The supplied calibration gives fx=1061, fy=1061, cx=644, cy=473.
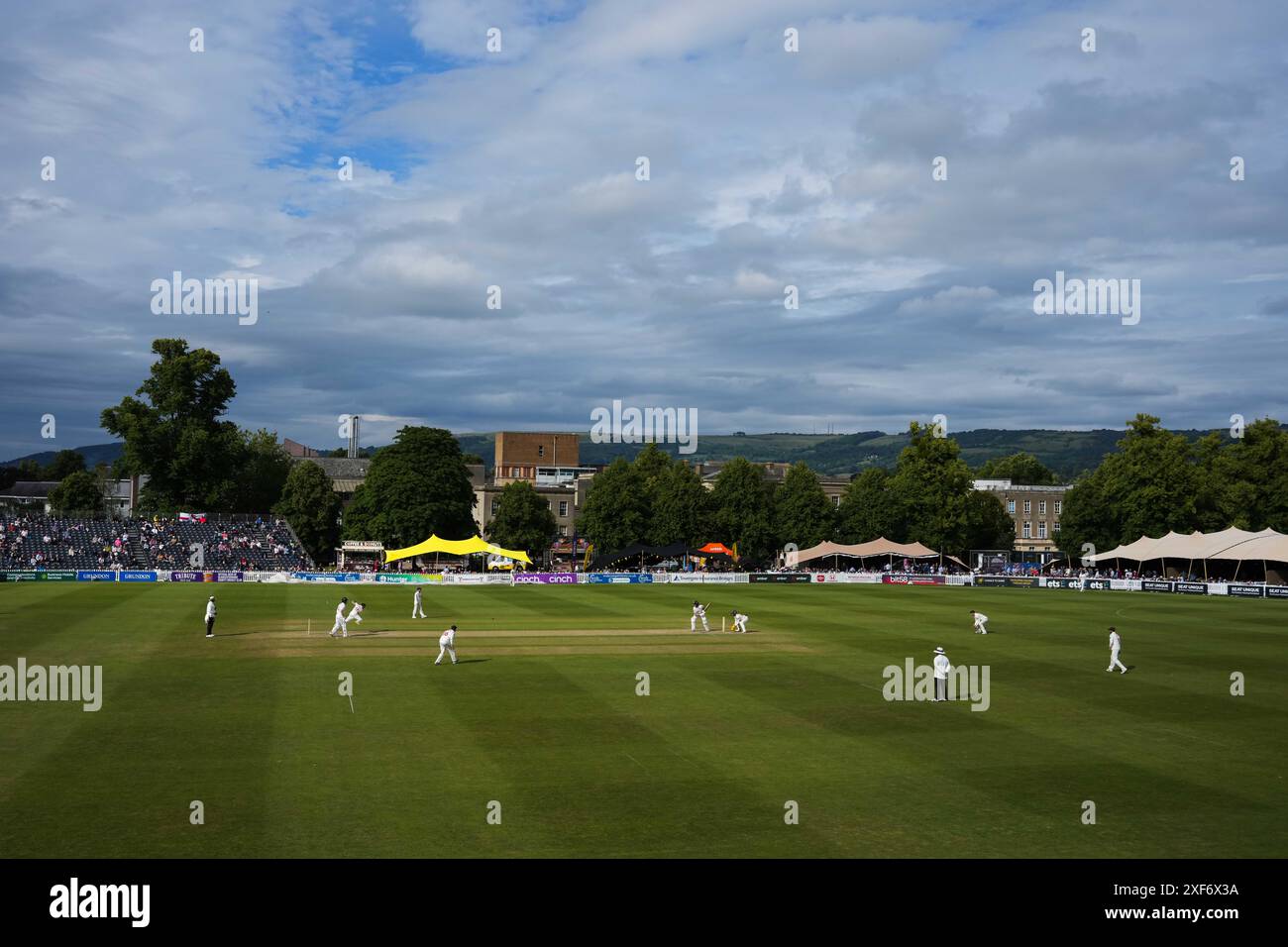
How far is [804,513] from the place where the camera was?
109812mm

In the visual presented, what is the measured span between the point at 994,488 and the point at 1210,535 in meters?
65.9

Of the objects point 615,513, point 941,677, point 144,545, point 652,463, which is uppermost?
point 652,463

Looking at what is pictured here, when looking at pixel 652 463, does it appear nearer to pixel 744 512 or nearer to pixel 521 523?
pixel 744 512

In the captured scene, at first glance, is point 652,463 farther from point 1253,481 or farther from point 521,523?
point 1253,481

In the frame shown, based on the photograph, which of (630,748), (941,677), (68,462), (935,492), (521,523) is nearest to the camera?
(630,748)

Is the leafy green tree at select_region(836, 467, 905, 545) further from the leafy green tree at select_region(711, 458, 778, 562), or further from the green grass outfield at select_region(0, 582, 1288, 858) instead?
the green grass outfield at select_region(0, 582, 1288, 858)

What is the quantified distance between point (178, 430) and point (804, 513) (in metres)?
60.7

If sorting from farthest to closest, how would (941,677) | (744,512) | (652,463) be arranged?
(652,463)
(744,512)
(941,677)

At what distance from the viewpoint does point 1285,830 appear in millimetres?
16062

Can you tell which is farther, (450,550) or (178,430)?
(178,430)

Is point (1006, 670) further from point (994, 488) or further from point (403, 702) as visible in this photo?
point (994, 488)

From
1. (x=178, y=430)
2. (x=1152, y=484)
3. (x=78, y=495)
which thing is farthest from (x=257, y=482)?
(x=1152, y=484)

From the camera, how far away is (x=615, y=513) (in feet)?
362

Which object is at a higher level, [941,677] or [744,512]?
[744,512]
